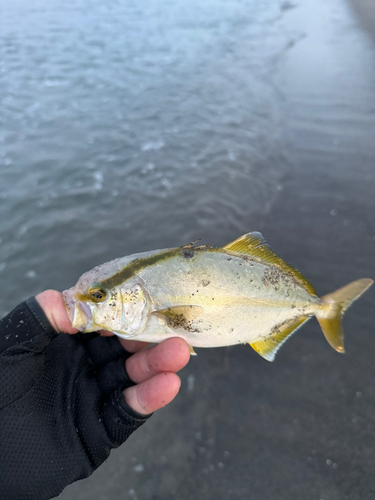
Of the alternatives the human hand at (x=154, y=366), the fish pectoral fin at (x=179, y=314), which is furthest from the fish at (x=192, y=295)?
the human hand at (x=154, y=366)

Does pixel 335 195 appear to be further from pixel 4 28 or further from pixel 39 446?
pixel 4 28

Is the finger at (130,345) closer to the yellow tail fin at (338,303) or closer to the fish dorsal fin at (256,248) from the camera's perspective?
the fish dorsal fin at (256,248)

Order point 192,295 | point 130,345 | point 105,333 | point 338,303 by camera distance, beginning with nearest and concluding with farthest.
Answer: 1. point 192,295
2. point 338,303
3. point 105,333
4. point 130,345

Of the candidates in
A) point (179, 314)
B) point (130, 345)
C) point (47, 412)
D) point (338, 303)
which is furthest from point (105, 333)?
point (338, 303)

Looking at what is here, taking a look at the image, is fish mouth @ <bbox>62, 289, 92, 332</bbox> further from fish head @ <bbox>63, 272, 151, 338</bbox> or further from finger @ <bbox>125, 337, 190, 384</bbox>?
finger @ <bbox>125, 337, 190, 384</bbox>

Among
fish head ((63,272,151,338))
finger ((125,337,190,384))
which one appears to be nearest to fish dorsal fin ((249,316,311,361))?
finger ((125,337,190,384))

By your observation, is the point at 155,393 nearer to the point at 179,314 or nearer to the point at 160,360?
the point at 160,360
